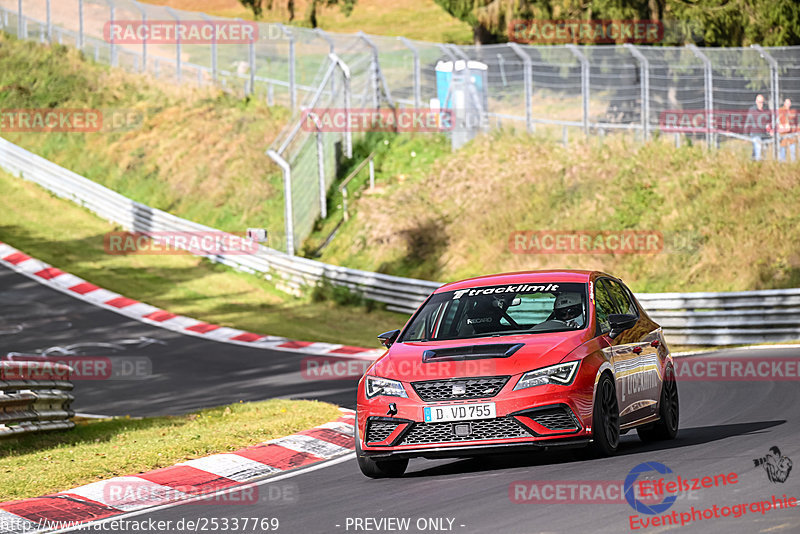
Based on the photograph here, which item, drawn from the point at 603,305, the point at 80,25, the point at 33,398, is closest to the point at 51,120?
the point at 80,25

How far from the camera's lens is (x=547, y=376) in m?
8.67

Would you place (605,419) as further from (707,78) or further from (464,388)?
(707,78)

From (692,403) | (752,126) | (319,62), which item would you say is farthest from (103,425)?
(319,62)

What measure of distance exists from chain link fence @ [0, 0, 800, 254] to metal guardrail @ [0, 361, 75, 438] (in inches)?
734

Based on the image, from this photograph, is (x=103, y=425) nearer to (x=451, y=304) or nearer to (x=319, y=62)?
(x=451, y=304)

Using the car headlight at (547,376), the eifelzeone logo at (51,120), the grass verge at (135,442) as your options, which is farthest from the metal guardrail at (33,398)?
the eifelzeone logo at (51,120)

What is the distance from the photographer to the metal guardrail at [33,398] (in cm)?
1226

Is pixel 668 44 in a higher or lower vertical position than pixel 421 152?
higher

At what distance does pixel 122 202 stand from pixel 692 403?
25732mm

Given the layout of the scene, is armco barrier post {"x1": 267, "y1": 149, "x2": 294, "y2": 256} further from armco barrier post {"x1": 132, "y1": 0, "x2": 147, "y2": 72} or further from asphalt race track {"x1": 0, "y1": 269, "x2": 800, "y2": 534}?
asphalt race track {"x1": 0, "y1": 269, "x2": 800, "y2": 534}

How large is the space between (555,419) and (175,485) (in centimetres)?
301

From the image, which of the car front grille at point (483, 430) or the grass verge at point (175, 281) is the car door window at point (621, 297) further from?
the grass verge at point (175, 281)

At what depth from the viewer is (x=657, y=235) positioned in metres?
28.1

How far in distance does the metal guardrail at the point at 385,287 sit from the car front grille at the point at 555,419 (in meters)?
13.9
